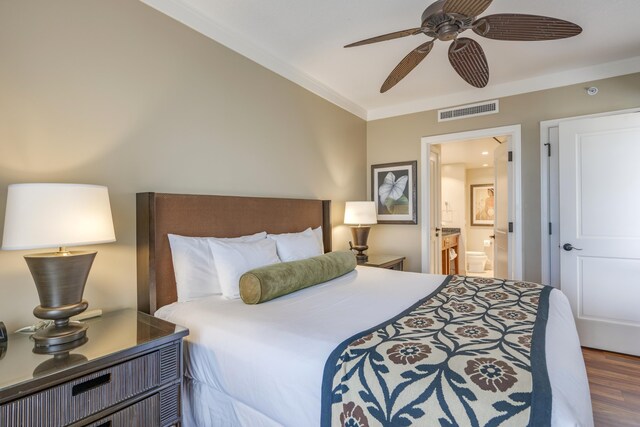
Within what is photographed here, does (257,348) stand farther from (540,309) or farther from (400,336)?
(540,309)

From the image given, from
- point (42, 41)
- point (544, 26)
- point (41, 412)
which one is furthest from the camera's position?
point (544, 26)

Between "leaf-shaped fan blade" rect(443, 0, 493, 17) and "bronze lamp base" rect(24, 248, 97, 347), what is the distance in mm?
2065

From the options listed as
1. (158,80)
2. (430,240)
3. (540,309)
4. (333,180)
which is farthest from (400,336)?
(430,240)

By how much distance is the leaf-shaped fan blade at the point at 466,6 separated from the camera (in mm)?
1588

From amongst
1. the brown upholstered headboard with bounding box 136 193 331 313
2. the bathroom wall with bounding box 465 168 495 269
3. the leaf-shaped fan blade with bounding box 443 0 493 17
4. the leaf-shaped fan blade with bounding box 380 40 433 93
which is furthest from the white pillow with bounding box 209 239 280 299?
the bathroom wall with bounding box 465 168 495 269

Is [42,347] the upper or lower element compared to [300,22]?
lower

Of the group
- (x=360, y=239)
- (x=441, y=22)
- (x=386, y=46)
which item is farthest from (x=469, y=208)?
(x=441, y=22)

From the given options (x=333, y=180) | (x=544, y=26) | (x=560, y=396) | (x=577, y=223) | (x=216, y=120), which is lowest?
(x=560, y=396)

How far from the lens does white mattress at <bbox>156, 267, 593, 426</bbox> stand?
117cm

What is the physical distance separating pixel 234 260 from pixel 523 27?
2144mm

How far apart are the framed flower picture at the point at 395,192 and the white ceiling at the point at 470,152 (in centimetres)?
123

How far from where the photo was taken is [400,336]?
4.28ft

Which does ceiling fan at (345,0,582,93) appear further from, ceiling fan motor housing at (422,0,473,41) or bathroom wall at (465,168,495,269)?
bathroom wall at (465,168,495,269)

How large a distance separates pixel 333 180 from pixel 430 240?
1.50 meters
